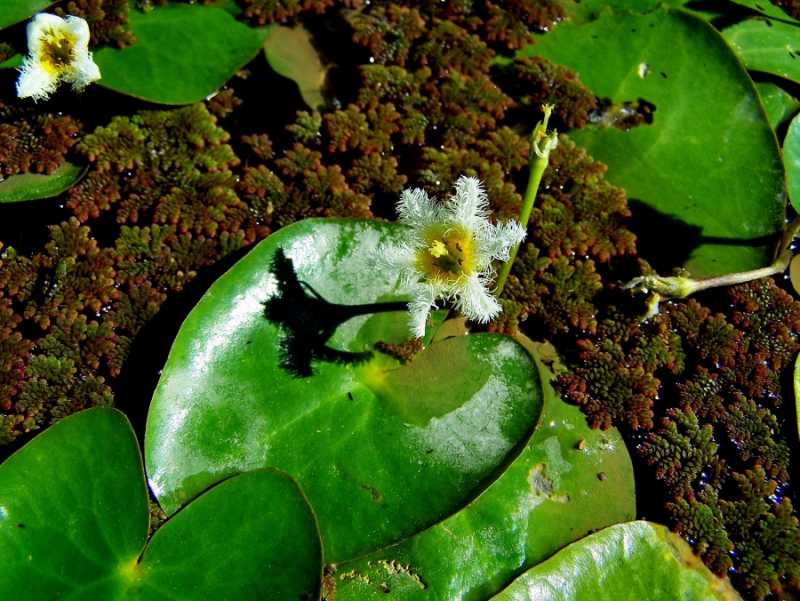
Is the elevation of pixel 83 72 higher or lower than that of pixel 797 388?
higher

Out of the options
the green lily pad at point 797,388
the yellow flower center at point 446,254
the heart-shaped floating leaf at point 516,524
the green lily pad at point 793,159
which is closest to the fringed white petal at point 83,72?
the yellow flower center at point 446,254

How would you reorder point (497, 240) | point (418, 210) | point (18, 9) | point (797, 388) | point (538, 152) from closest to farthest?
point (538, 152) < point (497, 240) < point (418, 210) < point (797, 388) < point (18, 9)

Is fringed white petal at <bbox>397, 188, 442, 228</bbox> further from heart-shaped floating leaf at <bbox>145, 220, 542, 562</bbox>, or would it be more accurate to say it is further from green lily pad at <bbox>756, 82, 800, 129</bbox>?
green lily pad at <bbox>756, 82, 800, 129</bbox>

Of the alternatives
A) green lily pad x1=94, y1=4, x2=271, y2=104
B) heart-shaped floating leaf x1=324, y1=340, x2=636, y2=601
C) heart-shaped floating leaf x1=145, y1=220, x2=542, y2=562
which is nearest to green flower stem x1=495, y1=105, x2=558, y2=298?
heart-shaped floating leaf x1=145, y1=220, x2=542, y2=562

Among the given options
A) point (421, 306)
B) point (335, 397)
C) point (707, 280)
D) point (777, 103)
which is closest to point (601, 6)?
point (777, 103)

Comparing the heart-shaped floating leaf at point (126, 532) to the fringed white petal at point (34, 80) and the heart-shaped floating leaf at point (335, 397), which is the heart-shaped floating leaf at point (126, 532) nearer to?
the heart-shaped floating leaf at point (335, 397)

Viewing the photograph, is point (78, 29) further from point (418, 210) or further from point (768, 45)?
point (768, 45)
